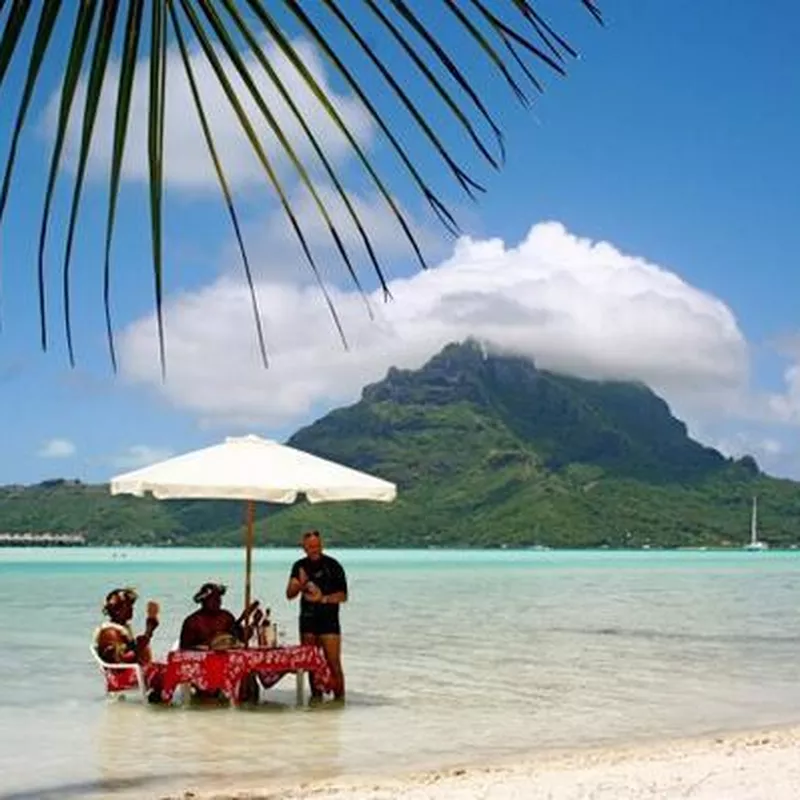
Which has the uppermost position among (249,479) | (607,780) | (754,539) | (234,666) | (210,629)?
(754,539)

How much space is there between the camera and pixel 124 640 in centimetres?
1272

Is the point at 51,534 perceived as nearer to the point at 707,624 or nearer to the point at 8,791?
the point at 707,624

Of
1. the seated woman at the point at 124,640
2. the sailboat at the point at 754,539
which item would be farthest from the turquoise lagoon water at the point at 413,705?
the sailboat at the point at 754,539

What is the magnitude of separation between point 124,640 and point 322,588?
207cm

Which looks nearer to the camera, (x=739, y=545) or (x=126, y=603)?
(x=126, y=603)

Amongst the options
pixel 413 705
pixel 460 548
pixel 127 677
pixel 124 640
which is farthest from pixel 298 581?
pixel 460 548

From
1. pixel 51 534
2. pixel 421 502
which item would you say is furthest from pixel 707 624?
pixel 51 534

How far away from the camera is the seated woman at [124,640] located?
12.6 metres

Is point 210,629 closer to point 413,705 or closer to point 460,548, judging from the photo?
point 413,705

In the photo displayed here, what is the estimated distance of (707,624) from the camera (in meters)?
30.4

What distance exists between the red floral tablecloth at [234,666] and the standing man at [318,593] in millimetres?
134

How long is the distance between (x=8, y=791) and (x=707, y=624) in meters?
23.1

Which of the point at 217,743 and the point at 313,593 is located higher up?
the point at 313,593

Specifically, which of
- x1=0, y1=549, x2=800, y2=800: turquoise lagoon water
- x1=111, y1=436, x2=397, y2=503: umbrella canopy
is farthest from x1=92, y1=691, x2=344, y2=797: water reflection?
x1=111, y1=436, x2=397, y2=503: umbrella canopy
